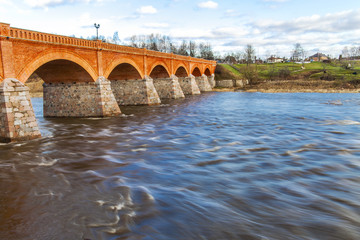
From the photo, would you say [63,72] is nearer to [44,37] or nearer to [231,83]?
[44,37]

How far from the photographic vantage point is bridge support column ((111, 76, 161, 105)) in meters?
29.4

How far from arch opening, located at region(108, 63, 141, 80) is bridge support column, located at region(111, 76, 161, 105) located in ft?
1.59

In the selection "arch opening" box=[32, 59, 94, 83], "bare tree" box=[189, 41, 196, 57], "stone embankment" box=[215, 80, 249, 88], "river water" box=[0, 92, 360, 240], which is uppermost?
"bare tree" box=[189, 41, 196, 57]

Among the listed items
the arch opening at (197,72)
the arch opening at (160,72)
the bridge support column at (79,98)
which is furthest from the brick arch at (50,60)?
the arch opening at (197,72)

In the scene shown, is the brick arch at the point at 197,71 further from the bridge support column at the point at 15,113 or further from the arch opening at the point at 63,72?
the bridge support column at the point at 15,113

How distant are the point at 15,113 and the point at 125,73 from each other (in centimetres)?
1632

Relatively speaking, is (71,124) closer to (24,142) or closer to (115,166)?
(24,142)

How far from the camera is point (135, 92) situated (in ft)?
97.7

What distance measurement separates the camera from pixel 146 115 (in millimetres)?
23375

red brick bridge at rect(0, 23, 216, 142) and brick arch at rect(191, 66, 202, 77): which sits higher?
brick arch at rect(191, 66, 202, 77)

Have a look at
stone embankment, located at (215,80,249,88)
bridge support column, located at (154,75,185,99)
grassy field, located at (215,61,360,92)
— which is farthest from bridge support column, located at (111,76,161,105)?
stone embankment, located at (215,80,249,88)

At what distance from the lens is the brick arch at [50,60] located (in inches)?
602

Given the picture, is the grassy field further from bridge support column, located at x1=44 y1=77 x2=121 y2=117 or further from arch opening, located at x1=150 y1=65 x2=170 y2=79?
bridge support column, located at x1=44 y1=77 x2=121 y2=117

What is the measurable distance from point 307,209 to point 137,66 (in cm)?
2422
